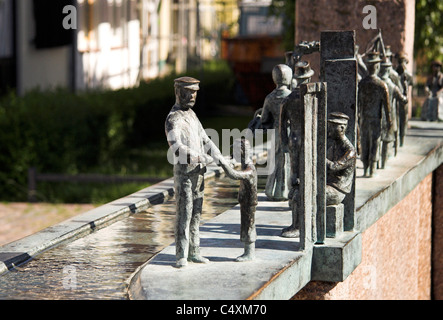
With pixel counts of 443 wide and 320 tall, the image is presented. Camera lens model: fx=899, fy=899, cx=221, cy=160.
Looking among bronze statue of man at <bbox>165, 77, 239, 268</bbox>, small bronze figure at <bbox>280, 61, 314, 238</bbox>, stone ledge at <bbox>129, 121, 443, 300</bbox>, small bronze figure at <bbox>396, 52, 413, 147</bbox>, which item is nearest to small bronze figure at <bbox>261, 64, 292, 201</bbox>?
stone ledge at <bbox>129, 121, 443, 300</bbox>

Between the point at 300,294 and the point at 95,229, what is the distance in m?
1.58

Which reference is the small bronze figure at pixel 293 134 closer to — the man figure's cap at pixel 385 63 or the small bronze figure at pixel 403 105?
the man figure's cap at pixel 385 63

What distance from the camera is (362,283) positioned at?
686cm

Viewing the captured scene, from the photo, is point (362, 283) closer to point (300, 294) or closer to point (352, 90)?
point (300, 294)

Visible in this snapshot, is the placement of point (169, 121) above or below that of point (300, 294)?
above

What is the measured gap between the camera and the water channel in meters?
4.98

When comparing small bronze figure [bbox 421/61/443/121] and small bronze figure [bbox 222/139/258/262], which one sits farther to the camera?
small bronze figure [bbox 421/61/443/121]

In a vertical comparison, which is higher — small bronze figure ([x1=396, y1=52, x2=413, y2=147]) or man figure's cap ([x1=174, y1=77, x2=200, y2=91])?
man figure's cap ([x1=174, y1=77, x2=200, y2=91])

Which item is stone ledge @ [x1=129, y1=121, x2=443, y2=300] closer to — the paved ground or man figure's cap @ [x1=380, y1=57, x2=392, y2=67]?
man figure's cap @ [x1=380, y1=57, x2=392, y2=67]

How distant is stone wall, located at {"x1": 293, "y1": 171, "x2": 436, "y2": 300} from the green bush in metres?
6.22

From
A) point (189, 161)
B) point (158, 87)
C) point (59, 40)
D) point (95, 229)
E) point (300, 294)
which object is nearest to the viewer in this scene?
point (189, 161)

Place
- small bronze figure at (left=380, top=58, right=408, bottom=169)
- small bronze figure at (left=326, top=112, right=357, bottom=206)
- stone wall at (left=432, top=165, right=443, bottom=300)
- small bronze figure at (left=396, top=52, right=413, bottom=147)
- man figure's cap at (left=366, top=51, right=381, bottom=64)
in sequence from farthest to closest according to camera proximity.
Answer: stone wall at (left=432, top=165, right=443, bottom=300) → small bronze figure at (left=396, top=52, right=413, bottom=147) → small bronze figure at (left=380, top=58, right=408, bottom=169) → man figure's cap at (left=366, top=51, right=381, bottom=64) → small bronze figure at (left=326, top=112, right=357, bottom=206)

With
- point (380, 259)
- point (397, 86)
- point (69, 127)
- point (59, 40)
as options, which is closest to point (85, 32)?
point (59, 40)

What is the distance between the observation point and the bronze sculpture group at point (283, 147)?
194 inches
